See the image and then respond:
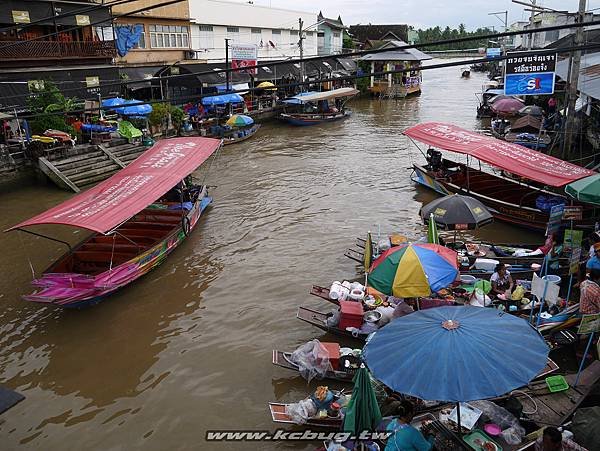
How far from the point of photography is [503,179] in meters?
16.7

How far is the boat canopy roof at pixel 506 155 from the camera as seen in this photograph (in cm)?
1263

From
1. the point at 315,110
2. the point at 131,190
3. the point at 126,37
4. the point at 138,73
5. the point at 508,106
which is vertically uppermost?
the point at 126,37

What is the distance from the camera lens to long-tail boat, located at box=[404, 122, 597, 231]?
12959mm

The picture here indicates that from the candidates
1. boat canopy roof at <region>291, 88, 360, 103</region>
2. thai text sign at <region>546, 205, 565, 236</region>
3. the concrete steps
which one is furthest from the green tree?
thai text sign at <region>546, 205, 565, 236</region>

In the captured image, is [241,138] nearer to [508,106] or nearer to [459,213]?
[508,106]

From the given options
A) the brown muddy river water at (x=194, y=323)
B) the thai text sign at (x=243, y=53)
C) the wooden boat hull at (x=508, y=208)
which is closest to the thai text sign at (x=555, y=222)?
the wooden boat hull at (x=508, y=208)

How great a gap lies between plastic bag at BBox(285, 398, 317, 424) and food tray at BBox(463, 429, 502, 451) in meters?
2.17

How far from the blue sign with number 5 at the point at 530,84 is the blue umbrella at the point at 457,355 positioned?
510 inches

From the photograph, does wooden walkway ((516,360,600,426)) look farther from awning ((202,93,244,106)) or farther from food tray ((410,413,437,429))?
awning ((202,93,244,106))

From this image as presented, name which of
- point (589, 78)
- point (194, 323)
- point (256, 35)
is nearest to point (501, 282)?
point (194, 323)

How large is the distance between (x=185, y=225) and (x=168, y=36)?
80.3ft

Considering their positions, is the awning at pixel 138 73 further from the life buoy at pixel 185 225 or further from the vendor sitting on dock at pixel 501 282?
the vendor sitting on dock at pixel 501 282

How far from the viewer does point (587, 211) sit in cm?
1256

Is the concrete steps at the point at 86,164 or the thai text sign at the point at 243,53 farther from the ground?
the thai text sign at the point at 243,53
